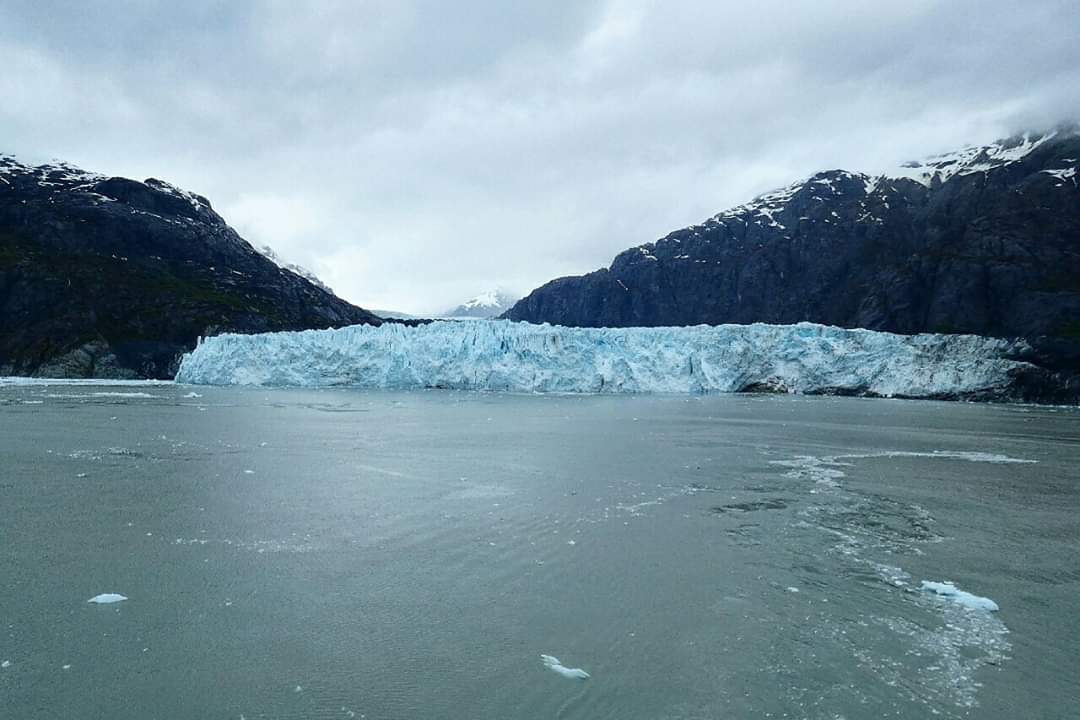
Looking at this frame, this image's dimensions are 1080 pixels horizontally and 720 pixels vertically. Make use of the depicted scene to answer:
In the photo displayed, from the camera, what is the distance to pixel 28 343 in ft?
163

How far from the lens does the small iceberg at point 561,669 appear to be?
4215 mm

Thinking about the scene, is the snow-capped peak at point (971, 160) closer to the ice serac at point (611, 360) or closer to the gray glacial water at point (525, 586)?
the ice serac at point (611, 360)

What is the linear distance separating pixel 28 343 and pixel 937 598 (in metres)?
59.9

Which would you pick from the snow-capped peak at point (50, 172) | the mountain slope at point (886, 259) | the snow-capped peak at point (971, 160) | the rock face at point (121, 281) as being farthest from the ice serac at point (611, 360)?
the snow-capped peak at point (971, 160)

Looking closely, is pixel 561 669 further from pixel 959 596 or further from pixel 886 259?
pixel 886 259

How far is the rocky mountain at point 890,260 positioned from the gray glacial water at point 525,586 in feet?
125

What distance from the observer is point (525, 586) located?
19.0 ft

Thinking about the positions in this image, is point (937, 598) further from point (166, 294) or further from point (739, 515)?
point (166, 294)

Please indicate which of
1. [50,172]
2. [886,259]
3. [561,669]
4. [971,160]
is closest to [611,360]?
[561,669]

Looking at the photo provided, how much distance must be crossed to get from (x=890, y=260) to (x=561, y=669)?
291ft

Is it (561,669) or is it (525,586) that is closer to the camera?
(561,669)

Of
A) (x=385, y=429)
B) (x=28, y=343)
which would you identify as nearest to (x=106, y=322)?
(x=28, y=343)

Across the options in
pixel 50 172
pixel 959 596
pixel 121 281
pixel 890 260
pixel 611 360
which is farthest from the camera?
pixel 890 260

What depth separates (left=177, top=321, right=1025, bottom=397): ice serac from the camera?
38219 millimetres
